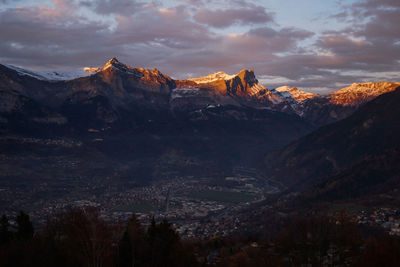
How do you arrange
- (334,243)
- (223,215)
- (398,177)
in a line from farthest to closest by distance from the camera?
(223,215) < (398,177) < (334,243)

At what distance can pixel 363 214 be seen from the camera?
117812 millimetres

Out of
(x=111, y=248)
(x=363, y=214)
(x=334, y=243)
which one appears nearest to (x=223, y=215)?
(x=363, y=214)

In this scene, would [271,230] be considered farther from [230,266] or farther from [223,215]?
[230,266]

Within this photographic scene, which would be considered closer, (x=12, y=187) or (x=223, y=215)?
(x=223, y=215)

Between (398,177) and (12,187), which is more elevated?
(398,177)

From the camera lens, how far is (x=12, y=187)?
199750 millimetres

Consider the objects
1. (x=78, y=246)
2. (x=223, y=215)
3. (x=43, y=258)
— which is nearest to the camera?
(x=78, y=246)

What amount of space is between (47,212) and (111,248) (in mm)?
109517

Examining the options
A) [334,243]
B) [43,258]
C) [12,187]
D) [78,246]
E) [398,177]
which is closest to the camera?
[78,246]

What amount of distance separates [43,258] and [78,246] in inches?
316

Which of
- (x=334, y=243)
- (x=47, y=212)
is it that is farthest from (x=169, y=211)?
(x=334, y=243)

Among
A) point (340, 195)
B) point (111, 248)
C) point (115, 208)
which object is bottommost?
point (115, 208)

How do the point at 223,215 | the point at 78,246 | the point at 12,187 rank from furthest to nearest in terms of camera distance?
the point at 12,187, the point at 223,215, the point at 78,246

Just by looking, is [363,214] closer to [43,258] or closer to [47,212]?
[43,258]
